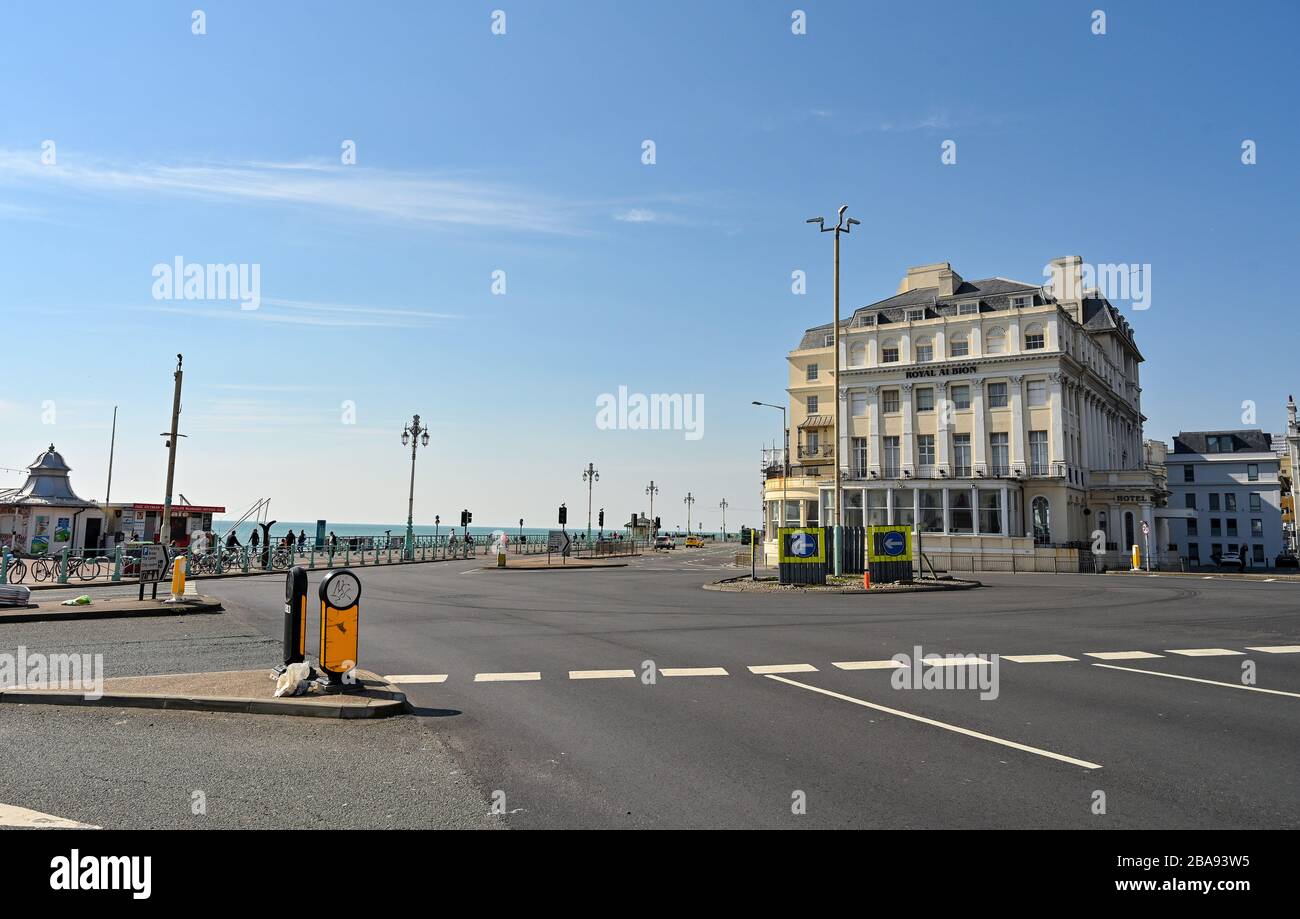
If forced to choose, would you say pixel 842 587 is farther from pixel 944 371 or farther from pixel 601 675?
pixel 944 371

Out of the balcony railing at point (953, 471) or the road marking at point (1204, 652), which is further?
the balcony railing at point (953, 471)

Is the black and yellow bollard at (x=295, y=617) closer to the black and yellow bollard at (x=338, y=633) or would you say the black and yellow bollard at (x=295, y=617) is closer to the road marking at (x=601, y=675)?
the black and yellow bollard at (x=338, y=633)

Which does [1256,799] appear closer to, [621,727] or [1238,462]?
Answer: [621,727]

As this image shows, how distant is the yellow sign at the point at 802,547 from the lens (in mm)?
29578

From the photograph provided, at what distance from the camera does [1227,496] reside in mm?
83375

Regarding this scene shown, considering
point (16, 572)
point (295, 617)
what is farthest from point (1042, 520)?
point (16, 572)

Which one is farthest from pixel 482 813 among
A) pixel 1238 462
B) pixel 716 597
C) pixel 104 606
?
pixel 1238 462

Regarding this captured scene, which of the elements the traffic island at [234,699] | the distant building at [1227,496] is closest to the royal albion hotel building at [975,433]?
the distant building at [1227,496]

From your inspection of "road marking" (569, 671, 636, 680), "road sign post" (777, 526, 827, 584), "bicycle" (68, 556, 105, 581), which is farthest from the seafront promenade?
"road sign post" (777, 526, 827, 584)

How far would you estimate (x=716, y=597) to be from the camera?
79.4 ft

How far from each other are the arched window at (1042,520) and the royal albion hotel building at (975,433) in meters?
0.07

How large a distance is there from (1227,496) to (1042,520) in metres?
46.0
